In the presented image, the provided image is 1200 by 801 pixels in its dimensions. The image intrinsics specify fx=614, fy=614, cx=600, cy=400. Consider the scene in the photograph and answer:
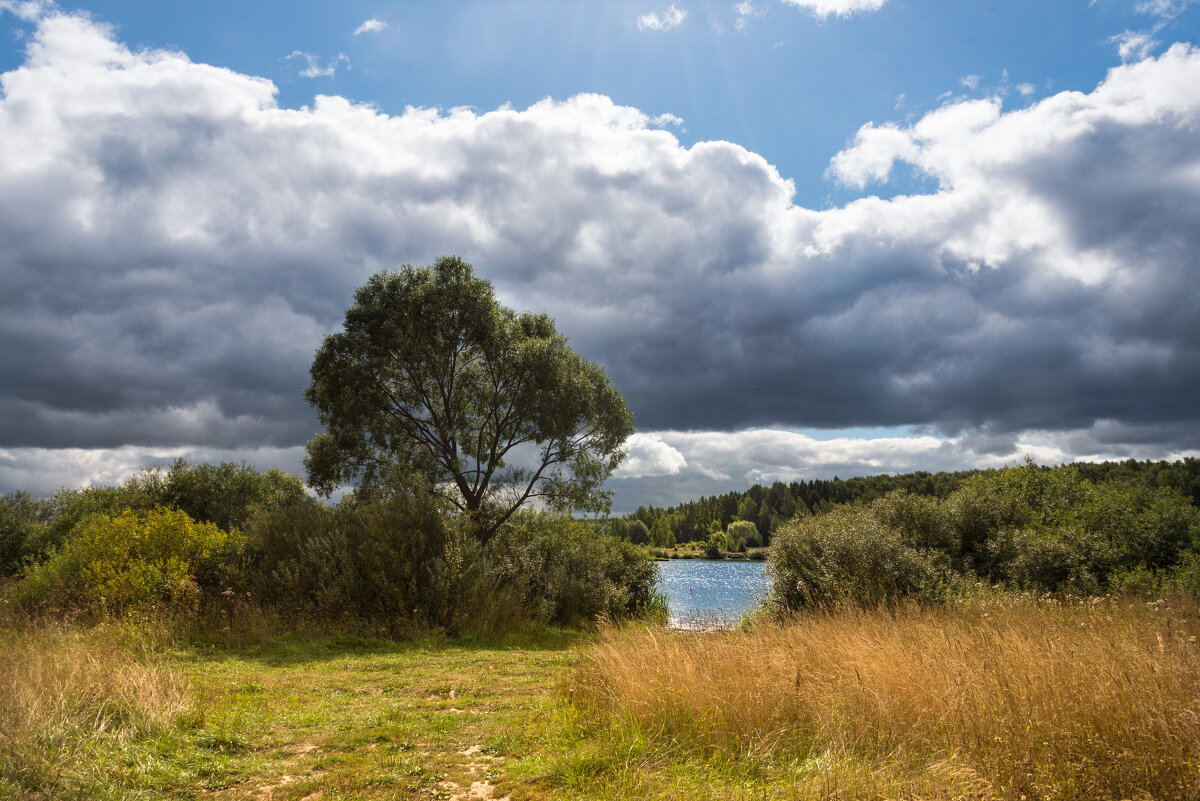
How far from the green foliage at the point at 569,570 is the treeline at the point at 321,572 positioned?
7 centimetres

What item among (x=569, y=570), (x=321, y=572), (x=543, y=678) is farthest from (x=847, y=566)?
(x=321, y=572)

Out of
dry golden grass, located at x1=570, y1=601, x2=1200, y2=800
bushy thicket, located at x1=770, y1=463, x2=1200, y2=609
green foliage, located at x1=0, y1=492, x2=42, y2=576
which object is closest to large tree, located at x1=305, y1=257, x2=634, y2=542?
bushy thicket, located at x1=770, y1=463, x2=1200, y2=609

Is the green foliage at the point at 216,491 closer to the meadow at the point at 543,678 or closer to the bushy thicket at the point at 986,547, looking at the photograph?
the meadow at the point at 543,678

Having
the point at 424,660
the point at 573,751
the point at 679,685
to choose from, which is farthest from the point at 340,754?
the point at 424,660

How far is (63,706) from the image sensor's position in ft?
19.6

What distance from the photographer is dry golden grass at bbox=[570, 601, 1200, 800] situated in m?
4.41

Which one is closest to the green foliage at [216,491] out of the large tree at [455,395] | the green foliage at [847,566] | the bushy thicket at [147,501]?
the bushy thicket at [147,501]

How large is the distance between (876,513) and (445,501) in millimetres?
14913

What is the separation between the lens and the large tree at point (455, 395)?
22234 millimetres

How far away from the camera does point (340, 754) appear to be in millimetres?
6441

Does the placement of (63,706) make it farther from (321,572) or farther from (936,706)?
(321,572)

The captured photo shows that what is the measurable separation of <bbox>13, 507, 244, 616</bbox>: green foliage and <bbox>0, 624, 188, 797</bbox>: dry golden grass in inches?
250

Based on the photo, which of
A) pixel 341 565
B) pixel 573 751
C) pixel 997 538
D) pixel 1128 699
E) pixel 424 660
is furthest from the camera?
pixel 997 538

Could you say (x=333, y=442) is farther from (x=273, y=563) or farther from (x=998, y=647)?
(x=998, y=647)
